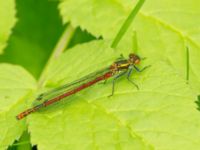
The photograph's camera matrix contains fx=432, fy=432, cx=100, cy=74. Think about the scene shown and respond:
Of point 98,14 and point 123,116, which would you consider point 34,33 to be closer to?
point 98,14

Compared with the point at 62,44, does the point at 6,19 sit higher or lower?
higher

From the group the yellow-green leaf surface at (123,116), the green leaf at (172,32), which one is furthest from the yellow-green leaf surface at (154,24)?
the yellow-green leaf surface at (123,116)

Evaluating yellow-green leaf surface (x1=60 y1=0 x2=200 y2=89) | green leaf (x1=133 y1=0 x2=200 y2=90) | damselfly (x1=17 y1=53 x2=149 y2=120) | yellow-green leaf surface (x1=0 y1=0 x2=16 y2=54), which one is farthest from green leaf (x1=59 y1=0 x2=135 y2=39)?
yellow-green leaf surface (x1=0 y1=0 x2=16 y2=54)

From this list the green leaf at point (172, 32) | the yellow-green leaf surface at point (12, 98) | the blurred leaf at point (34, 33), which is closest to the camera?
the yellow-green leaf surface at point (12, 98)

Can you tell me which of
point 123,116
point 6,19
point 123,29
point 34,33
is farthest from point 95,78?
point 34,33

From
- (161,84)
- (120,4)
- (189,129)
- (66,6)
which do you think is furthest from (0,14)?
(189,129)

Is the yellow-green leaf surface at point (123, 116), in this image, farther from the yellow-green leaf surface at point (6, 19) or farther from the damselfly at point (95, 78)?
the yellow-green leaf surface at point (6, 19)

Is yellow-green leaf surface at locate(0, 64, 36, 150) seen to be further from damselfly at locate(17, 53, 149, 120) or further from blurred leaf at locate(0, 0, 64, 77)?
blurred leaf at locate(0, 0, 64, 77)
